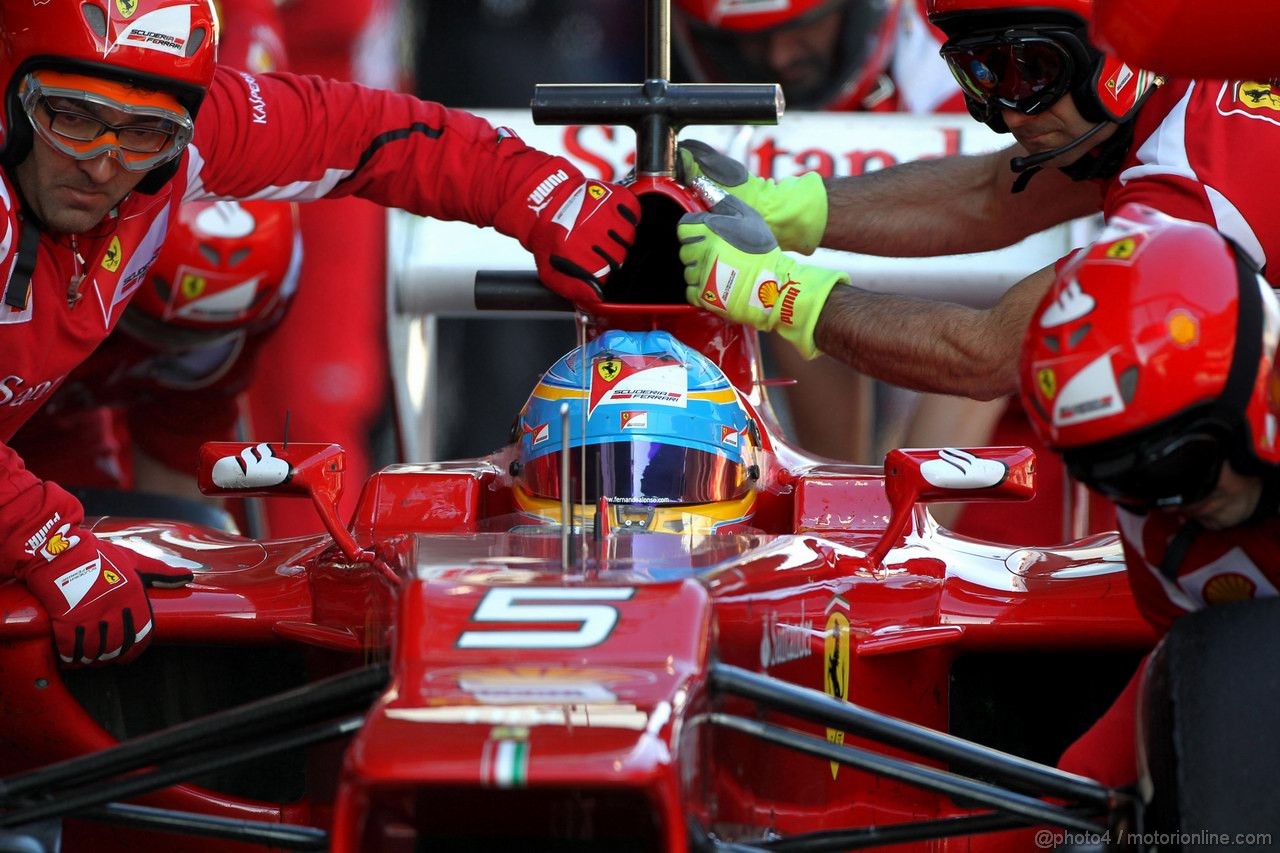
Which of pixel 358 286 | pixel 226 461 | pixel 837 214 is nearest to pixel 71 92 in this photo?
pixel 226 461

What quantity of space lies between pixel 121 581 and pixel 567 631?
1075 mm

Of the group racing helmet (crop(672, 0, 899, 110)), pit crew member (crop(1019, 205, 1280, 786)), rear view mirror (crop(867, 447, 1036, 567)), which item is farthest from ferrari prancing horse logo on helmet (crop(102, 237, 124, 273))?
racing helmet (crop(672, 0, 899, 110))

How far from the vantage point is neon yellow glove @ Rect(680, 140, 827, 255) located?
3.68 meters

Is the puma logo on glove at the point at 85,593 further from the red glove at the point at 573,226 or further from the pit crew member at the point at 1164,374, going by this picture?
the pit crew member at the point at 1164,374

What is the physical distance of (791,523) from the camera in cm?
294

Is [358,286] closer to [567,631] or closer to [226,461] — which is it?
[226,461]

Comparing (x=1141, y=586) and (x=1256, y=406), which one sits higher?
(x=1256, y=406)

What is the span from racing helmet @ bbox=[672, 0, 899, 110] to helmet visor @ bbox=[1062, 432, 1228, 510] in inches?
135

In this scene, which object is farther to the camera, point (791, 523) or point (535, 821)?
point (791, 523)

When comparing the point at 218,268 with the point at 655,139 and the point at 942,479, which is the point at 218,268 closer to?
the point at 655,139

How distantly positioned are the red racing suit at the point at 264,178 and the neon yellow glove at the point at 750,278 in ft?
1.60

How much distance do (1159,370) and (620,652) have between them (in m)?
0.66

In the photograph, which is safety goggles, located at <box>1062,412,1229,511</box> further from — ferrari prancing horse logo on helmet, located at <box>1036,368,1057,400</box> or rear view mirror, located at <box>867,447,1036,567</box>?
rear view mirror, located at <box>867,447,1036,567</box>

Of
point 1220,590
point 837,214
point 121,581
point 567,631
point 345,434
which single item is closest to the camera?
point 567,631
